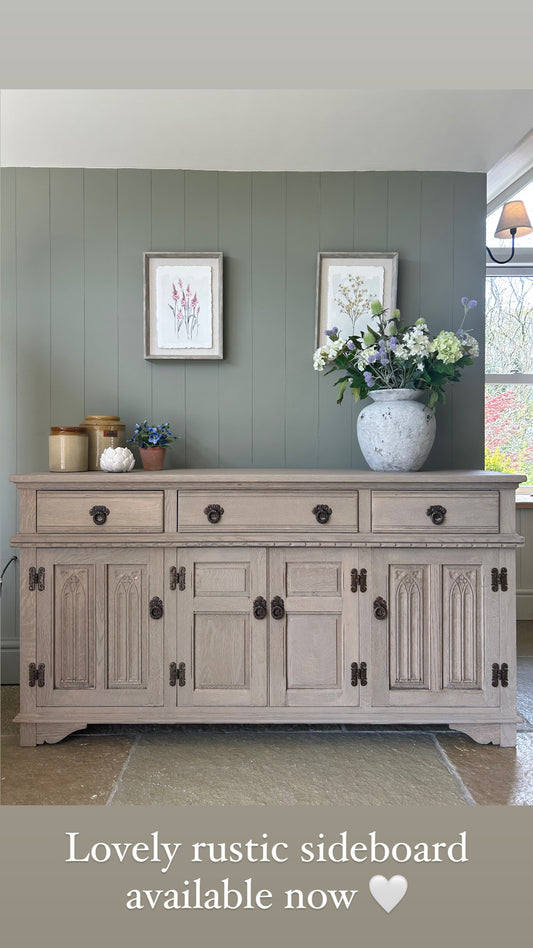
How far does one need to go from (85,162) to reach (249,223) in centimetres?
77

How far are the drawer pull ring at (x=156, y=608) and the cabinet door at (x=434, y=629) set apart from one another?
770 millimetres

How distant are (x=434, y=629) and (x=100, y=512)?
1277 mm

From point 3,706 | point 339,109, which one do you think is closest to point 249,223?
point 339,109

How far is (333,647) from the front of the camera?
221 cm

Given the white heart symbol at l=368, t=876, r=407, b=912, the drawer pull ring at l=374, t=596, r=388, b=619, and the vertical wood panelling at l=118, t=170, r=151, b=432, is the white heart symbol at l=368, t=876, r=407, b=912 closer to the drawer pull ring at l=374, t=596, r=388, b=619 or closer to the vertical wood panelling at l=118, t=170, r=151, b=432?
the drawer pull ring at l=374, t=596, r=388, b=619

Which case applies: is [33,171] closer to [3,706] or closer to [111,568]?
[111,568]

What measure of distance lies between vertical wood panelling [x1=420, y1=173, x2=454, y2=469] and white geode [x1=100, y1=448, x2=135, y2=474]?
4.40 ft

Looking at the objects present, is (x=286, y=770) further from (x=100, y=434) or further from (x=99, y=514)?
(x=100, y=434)

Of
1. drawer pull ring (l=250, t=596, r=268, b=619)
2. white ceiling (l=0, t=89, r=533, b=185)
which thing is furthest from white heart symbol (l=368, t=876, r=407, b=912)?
white ceiling (l=0, t=89, r=533, b=185)

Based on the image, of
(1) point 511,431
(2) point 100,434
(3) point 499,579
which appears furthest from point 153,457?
(1) point 511,431

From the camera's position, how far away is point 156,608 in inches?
86.9

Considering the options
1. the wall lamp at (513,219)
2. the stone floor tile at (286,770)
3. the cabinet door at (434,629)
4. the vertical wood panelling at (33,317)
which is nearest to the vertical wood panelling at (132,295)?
the vertical wood panelling at (33,317)

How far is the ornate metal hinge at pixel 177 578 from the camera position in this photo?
2.21 m

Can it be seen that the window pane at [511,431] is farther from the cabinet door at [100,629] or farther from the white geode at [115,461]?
the cabinet door at [100,629]
